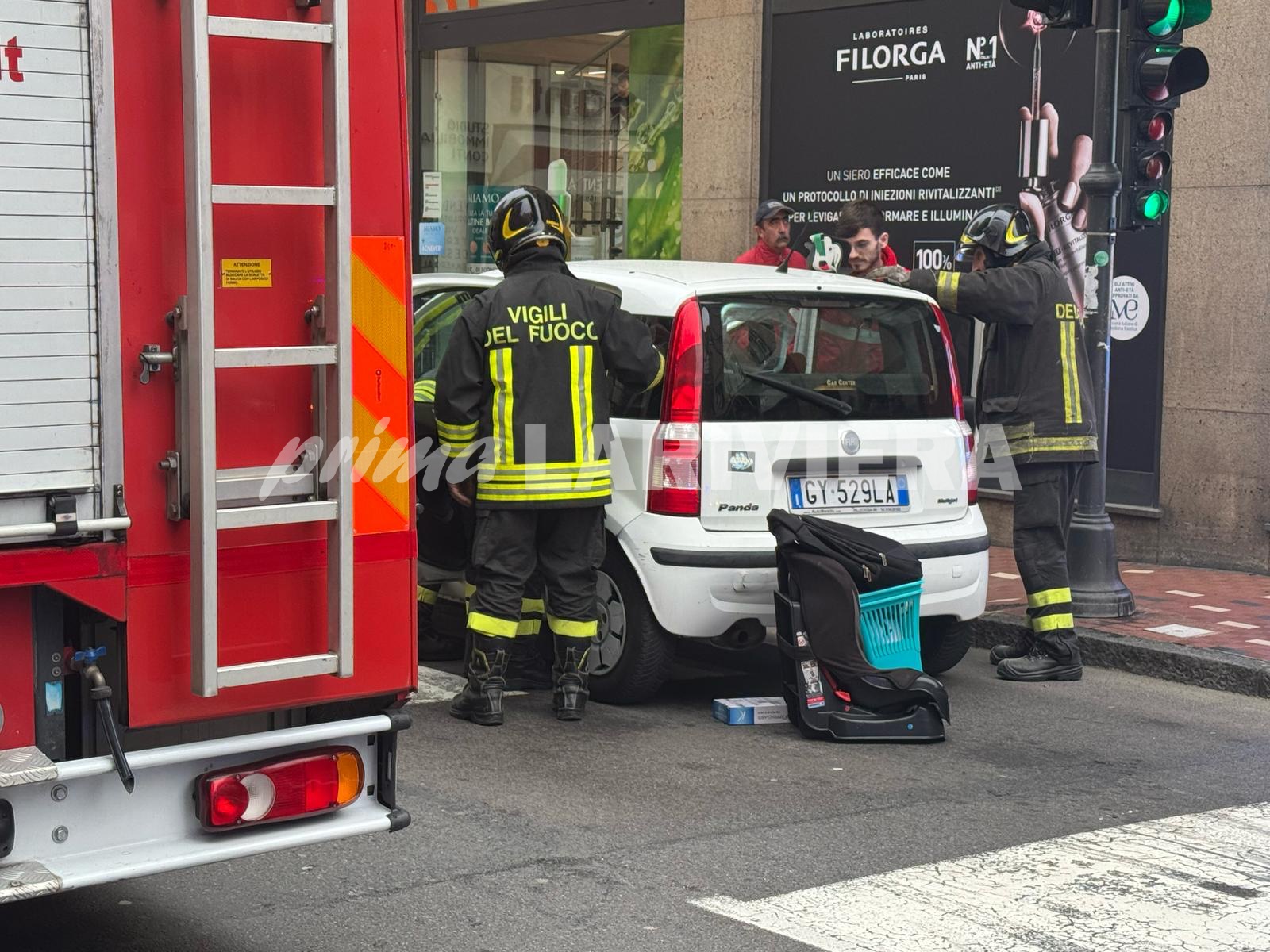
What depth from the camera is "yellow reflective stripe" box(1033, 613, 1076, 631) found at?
7.77m

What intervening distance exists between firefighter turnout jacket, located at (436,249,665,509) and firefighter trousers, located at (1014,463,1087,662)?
208cm

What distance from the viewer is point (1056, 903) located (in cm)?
472

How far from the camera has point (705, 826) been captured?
537 centimetres

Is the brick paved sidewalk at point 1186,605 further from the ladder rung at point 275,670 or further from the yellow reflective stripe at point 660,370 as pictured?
the ladder rung at point 275,670

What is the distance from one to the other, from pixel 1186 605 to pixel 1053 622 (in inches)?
63.2

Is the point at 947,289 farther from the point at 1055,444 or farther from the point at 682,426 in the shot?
the point at 682,426

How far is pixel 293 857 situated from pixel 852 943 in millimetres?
1642

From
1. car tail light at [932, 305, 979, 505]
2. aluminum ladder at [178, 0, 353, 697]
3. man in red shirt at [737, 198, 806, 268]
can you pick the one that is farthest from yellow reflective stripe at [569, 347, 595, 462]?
man in red shirt at [737, 198, 806, 268]

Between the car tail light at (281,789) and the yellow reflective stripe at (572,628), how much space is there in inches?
112

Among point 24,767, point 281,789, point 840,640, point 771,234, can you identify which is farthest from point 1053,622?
point 24,767

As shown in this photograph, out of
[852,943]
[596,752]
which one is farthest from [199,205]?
[596,752]

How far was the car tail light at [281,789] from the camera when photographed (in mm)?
3643

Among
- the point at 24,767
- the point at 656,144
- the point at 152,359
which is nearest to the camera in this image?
the point at 24,767

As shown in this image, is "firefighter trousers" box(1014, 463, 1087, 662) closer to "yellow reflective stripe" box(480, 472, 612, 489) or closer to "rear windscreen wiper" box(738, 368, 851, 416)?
"rear windscreen wiper" box(738, 368, 851, 416)
